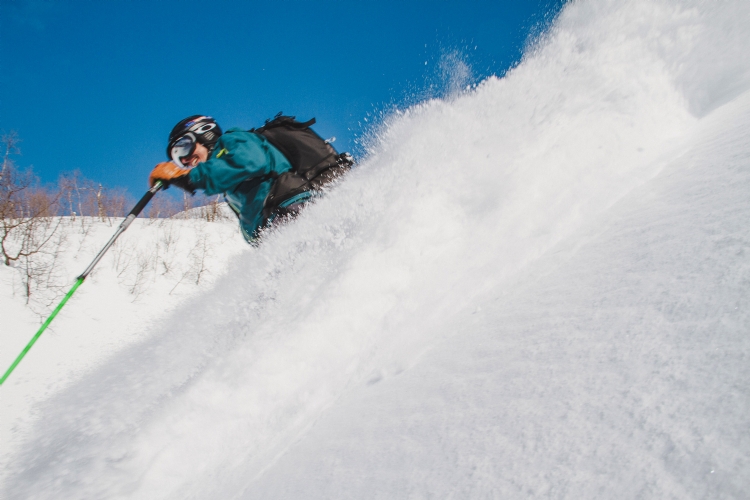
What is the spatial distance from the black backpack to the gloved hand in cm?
68

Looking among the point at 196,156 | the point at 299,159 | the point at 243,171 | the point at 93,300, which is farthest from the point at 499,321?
the point at 93,300

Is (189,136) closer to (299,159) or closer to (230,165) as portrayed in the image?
(230,165)

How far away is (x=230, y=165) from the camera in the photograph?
282cm

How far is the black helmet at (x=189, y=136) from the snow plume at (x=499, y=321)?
133cm

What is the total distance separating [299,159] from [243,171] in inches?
22.0

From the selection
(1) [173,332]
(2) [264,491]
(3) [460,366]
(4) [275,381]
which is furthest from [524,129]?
(1) [173,332]

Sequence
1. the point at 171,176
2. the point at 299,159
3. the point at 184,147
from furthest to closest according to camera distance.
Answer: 1. the point at 184,147
2. the point at 299,159
3. the point at 171,176

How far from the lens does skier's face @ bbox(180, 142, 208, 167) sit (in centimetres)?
337

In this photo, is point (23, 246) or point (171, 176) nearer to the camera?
point (171, 176)

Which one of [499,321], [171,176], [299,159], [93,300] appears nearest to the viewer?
[499,321]

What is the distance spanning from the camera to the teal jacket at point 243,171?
2.82 metres

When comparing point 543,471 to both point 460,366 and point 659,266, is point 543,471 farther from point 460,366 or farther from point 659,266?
point 659,266

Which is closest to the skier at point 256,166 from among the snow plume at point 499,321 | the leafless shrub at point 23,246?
the snow plume at point 499,321

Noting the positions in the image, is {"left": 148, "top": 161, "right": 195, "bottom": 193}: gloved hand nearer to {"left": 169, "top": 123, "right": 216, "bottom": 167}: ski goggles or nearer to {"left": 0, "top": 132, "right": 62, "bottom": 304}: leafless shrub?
{"left": 169, "top": 123, "right": 216, "bottom": 167}: ski goggles
